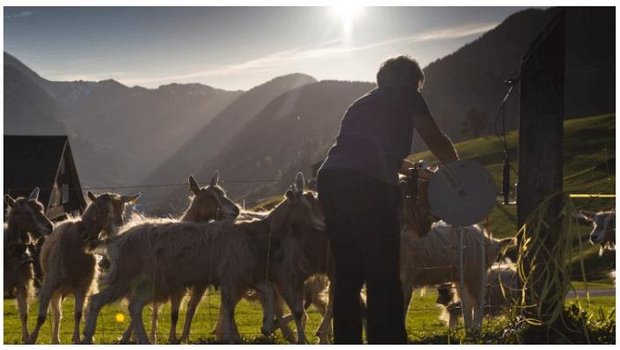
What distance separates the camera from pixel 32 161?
3912cm

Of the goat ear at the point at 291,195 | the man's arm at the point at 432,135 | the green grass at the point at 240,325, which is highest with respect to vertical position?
the man's arm at the point at 432,135

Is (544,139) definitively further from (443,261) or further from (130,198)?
(130,198)

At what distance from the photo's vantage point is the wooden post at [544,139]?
24.6ft

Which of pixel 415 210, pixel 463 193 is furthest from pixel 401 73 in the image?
pixel 415 210

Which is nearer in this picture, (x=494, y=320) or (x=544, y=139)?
(x=544, y=139)

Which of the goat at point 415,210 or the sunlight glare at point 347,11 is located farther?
the sunlight glare at point 347,11

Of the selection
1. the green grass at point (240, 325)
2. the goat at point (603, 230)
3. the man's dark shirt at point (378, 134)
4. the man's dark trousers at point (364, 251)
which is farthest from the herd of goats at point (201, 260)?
the goat at point (603, 230)

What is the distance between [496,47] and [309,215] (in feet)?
584

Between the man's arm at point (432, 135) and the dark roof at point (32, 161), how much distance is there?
33030 millimetres

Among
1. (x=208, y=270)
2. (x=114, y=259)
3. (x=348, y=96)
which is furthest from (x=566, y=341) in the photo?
(x=348, y=96)

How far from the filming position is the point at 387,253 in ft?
21.2

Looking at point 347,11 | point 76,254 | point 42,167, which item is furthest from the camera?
point 42,167

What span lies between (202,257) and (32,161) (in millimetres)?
32716

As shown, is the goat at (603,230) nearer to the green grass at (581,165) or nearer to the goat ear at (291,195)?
the goat ear at (291,195)
